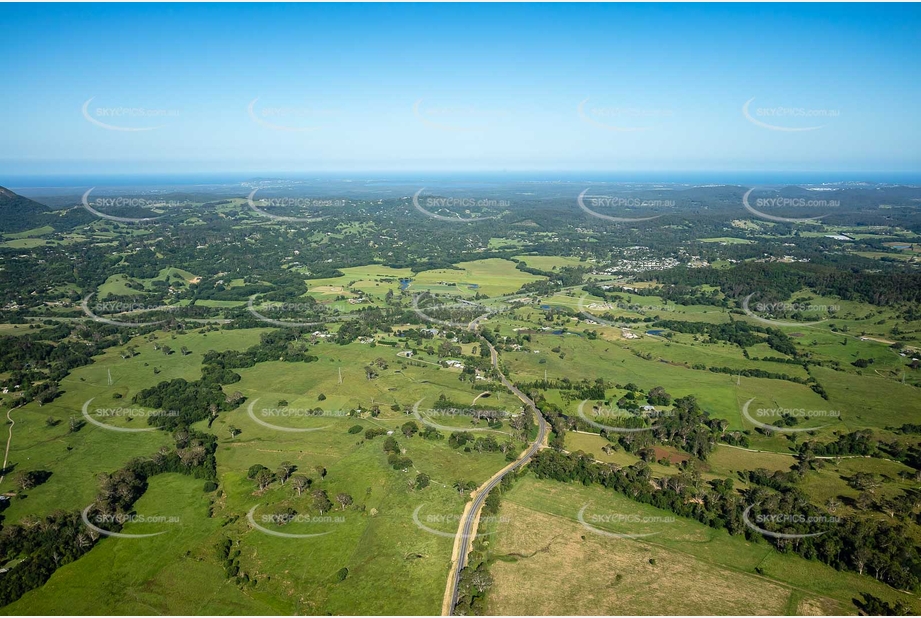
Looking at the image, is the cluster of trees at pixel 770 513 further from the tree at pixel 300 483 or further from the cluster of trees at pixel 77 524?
the cluster of trees at pixel 77 524

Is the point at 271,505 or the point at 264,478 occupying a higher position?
the point at 264,478

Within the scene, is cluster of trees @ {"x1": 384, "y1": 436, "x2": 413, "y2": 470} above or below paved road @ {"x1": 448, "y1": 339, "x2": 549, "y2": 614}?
above

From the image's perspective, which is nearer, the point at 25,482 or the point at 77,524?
the point at 77,524

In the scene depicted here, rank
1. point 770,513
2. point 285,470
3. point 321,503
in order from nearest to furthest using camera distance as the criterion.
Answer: point 770,513 < point 321,503 < point 285,470

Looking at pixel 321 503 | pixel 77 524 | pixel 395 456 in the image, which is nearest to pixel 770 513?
pixel 395 456

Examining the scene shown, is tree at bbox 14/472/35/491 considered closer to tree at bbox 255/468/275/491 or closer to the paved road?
tree at bbox 255/468/275/491

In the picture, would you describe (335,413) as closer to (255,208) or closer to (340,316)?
(340,316)

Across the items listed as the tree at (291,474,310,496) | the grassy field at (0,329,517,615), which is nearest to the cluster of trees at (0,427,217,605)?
the grassy field at (0,329,517,615)

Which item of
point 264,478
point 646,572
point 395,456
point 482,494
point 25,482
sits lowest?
point 646,572

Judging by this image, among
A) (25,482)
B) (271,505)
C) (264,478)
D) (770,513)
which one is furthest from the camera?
(264,478)

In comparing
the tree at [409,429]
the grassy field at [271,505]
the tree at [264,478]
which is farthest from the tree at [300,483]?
the tree at [409,429]

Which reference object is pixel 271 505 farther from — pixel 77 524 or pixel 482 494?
pixel 482 494

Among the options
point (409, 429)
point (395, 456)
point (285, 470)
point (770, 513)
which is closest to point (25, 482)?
point (285, 470)
